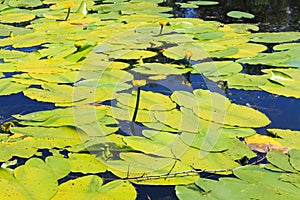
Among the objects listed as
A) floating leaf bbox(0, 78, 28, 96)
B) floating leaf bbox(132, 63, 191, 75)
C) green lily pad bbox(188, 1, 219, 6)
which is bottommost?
floating leaf bbox(132, 63, 191, 75)

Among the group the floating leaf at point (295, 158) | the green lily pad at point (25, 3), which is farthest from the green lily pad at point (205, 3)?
the floating leaf at point (295, 158)

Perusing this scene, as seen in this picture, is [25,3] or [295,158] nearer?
[295,158]

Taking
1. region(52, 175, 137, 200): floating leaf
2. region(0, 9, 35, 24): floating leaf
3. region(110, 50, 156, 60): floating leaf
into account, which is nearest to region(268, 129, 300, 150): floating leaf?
region(52, 175, 137, 200): floating leaf

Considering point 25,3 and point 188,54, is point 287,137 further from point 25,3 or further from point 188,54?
point 25,3

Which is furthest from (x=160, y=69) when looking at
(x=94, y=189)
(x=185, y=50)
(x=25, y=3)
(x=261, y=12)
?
(x=25, y=3)

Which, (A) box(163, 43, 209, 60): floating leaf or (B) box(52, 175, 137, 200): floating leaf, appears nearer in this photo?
(B) box(52, 175, 137, 200): floating leaf

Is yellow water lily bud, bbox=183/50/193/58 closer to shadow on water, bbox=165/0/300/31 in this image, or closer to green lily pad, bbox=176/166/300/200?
shadow on water, bbox=165/0/300/31

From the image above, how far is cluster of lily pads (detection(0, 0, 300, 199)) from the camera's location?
0.98 m

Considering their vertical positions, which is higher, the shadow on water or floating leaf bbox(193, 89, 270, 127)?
the shadow on water

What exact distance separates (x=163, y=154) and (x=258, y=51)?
1.00m

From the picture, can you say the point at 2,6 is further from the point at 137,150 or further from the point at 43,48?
the point at 137,150

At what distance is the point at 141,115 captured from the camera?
4.30 ft

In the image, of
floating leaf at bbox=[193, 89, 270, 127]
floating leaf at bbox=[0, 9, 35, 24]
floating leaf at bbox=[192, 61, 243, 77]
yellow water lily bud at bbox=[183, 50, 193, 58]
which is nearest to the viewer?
floating leaf at bbox=[193, 89, 270, 127]

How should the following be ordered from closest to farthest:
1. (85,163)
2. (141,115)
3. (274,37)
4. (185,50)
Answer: (85,163)
(141,115)
(185,50)
(274,37)
